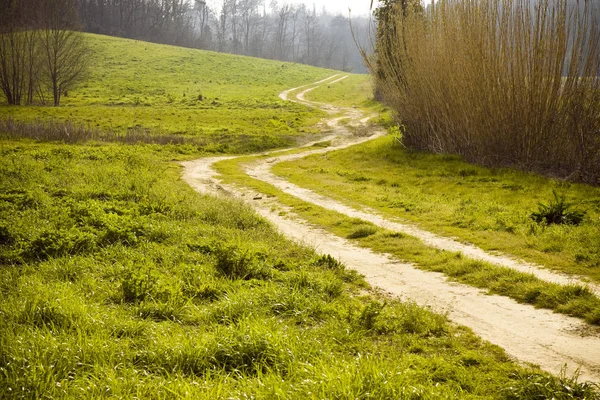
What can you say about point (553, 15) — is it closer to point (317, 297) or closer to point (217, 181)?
point (217, 181)

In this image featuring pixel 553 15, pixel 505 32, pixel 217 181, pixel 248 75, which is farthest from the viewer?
pixel 248 75

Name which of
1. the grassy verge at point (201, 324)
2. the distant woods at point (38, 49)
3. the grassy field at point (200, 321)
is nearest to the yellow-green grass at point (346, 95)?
the distant woods at point (38, 49)

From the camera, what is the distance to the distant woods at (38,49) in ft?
114

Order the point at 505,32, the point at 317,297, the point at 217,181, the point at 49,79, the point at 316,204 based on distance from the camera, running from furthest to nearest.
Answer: the point at 49,79
the point at 217,181
the point at 505,32
the point at 316,204
the point at 317,297

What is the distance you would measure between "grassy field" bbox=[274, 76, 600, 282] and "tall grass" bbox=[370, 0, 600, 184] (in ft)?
3.98

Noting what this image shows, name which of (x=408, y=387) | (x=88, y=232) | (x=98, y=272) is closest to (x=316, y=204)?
(x=88, y=232)

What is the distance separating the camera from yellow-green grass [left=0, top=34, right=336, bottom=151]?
31922 millimetres

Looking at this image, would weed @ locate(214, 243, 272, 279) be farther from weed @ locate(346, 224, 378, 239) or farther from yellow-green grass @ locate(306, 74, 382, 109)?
yellow-green grass @ locate(306, 74, 382, 109)

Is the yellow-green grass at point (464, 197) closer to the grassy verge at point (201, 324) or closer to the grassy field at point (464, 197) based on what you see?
the grassy field at point (464, 197)

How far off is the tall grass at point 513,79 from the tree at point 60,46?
30.1m

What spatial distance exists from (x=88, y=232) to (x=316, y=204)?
718cm

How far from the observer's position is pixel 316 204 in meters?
14.4

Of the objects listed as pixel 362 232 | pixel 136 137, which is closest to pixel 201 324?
pixel 362 232

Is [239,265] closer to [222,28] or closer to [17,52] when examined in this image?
[17,52]
